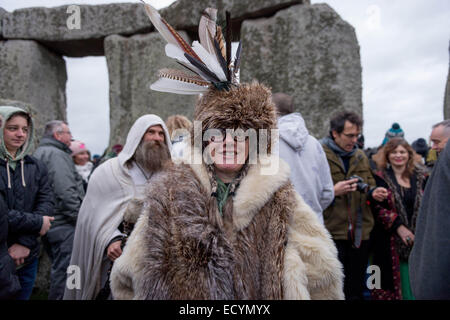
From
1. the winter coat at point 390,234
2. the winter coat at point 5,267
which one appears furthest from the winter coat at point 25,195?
the winter coat at point 390,234

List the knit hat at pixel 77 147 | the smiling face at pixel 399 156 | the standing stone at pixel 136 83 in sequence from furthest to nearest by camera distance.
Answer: the standing stone at pixel 136 83
the knit hat at pixel 77 147
the smiling face at pixel 399 156

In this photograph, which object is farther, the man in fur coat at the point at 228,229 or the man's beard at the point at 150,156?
the man's beard at the point at 150,156

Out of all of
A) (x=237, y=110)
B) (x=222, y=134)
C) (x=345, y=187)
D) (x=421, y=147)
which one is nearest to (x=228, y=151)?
(x=222, y=134)

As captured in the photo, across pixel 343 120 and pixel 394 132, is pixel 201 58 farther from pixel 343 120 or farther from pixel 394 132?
pixel 394 132

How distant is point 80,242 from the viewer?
2455 millimetres

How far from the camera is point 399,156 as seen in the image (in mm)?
3219

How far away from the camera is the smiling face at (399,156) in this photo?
322 cm

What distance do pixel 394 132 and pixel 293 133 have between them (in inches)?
106

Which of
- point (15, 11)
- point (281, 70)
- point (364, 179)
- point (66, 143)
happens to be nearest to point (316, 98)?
point (281, 70)

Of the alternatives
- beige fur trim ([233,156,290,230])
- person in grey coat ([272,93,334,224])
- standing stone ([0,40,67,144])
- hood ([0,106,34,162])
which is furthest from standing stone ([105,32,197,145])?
beige fur trim ([233,156,290,230])

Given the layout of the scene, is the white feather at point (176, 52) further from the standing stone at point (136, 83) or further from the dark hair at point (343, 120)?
the standing stone at point (136, 83)

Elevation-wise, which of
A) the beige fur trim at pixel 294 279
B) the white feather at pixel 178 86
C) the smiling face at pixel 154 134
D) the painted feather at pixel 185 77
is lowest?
the beige fur trim at pixel 294 279

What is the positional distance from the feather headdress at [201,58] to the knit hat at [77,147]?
3.46 meters

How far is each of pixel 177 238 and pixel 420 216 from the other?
2.78 ft
